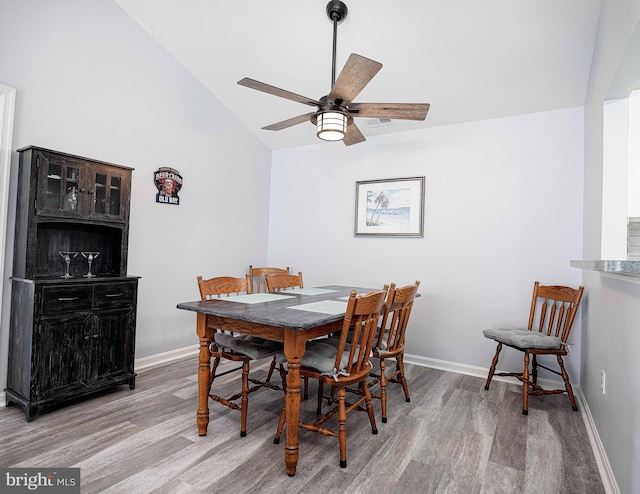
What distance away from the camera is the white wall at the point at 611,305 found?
160 centimetres

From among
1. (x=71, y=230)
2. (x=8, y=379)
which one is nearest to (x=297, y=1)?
(x=71, y=230)

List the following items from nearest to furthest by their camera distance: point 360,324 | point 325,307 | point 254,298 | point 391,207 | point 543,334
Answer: point 360,324 → point 325,307 → point 254,298 → point 543,334 → point 391,207

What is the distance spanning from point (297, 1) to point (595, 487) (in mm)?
3597

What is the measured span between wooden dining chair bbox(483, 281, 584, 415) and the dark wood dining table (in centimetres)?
142

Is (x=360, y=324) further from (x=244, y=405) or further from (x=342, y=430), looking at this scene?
(x=244, y=405)

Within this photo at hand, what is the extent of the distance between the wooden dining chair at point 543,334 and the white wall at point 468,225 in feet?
0.59

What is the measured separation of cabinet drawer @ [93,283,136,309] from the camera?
2792 mm

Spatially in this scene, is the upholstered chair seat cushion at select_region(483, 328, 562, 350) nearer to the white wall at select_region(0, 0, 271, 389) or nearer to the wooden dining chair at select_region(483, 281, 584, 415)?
the wooden dining chair at select_region(483, 281, 584, 415)

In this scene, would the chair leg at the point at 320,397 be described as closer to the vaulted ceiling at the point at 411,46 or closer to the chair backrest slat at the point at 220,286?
the chair backrest slat at the point at 220,286

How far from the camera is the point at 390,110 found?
92.1 inches

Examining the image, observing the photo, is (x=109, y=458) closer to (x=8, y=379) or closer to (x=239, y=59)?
(x=8, y=379)

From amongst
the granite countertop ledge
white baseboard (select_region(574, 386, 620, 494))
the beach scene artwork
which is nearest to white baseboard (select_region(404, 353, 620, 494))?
white baseboard (select_region(574, 386, 620, 494))

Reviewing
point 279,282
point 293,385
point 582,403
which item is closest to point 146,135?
point 279,282

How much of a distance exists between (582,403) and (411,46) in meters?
3.10
